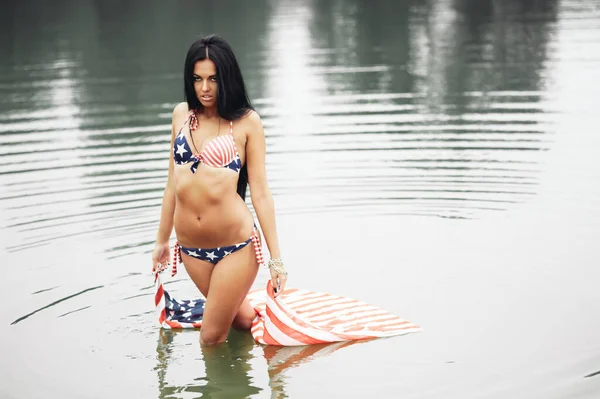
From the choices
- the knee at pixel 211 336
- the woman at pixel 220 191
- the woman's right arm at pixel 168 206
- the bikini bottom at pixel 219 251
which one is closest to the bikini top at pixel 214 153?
the woman at pixel 220 191

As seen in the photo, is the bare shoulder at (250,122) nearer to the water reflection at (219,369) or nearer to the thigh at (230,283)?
the thigh at (230,283)

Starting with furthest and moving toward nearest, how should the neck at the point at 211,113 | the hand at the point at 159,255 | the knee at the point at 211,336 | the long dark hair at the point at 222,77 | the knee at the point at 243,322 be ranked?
the knee at the point at 243,322 → the hand at the point at 159,255 → the knee at the point at 211,336 → the neck at the point at 211,113 → the long dark hair at the point at 222,77

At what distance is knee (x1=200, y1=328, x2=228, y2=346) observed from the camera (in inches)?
281

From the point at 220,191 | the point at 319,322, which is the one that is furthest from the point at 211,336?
the point at 220,191

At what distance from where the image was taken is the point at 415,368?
6.66m

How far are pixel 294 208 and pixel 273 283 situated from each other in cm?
363

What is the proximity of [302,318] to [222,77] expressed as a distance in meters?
1.88

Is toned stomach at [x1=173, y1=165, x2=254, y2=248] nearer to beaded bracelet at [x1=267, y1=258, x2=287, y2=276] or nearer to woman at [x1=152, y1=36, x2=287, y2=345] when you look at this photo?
woman at [x1=152, y1=36, x2=287, y2=345]

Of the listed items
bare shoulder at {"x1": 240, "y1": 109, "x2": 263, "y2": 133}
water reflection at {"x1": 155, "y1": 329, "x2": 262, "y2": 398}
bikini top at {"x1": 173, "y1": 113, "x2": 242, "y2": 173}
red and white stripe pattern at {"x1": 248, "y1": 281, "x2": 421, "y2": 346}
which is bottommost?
water reflection at {"x1": 155, "y1": 329, "x2": 262, "y2": 398}

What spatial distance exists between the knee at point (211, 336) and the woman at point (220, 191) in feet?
Result: 0.60

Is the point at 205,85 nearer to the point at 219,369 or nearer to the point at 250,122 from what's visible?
the point at 250,122

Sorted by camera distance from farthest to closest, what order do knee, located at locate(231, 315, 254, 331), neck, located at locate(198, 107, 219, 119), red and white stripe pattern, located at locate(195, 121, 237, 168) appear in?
knee, located at locate(231, 315, 254, 331) < neck, located at locate(198, 107, 219, 119) < red and white stripe pattern, located at locate(195, 121, 237, 168)

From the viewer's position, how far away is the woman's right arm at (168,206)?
22.9ft

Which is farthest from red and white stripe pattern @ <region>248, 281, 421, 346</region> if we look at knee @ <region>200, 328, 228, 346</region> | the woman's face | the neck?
the woman's face
